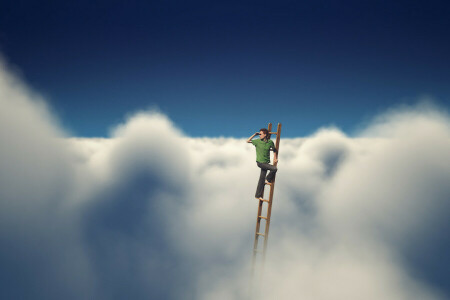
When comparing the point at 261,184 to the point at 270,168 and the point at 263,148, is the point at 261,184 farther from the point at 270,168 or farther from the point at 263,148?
the point at 263,148

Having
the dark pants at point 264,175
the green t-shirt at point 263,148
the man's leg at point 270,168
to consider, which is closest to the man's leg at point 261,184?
the dark pants at point 264,175

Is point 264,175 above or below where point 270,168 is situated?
below

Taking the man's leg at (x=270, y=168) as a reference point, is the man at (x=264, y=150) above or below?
above

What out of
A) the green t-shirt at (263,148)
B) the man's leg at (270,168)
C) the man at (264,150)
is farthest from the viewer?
the man's leg at (270,168)

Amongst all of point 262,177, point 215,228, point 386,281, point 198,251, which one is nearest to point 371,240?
point 386,281

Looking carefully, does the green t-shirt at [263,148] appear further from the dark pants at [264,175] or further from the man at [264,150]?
the dark pants at [264,175]

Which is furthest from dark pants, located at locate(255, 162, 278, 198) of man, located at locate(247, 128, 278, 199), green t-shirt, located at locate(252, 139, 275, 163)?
green t-shirt, located at locate(252, 139, 275, 163)

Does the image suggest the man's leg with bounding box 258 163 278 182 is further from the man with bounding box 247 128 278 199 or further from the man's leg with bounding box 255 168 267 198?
the man's leg with bounding box 255 168 267 198

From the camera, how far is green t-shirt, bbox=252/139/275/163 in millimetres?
12016

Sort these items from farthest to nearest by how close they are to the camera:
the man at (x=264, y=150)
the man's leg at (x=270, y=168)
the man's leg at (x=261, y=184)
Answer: the man's leg at (x=261, y=184), the man's leg at (x=270, y=168), the man at (x=264, y=150)

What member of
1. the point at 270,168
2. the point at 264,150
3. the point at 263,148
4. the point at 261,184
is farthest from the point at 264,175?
the point at 263,148

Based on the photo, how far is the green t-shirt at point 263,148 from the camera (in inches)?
473

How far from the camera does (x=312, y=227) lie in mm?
181750

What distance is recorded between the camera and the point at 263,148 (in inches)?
476
